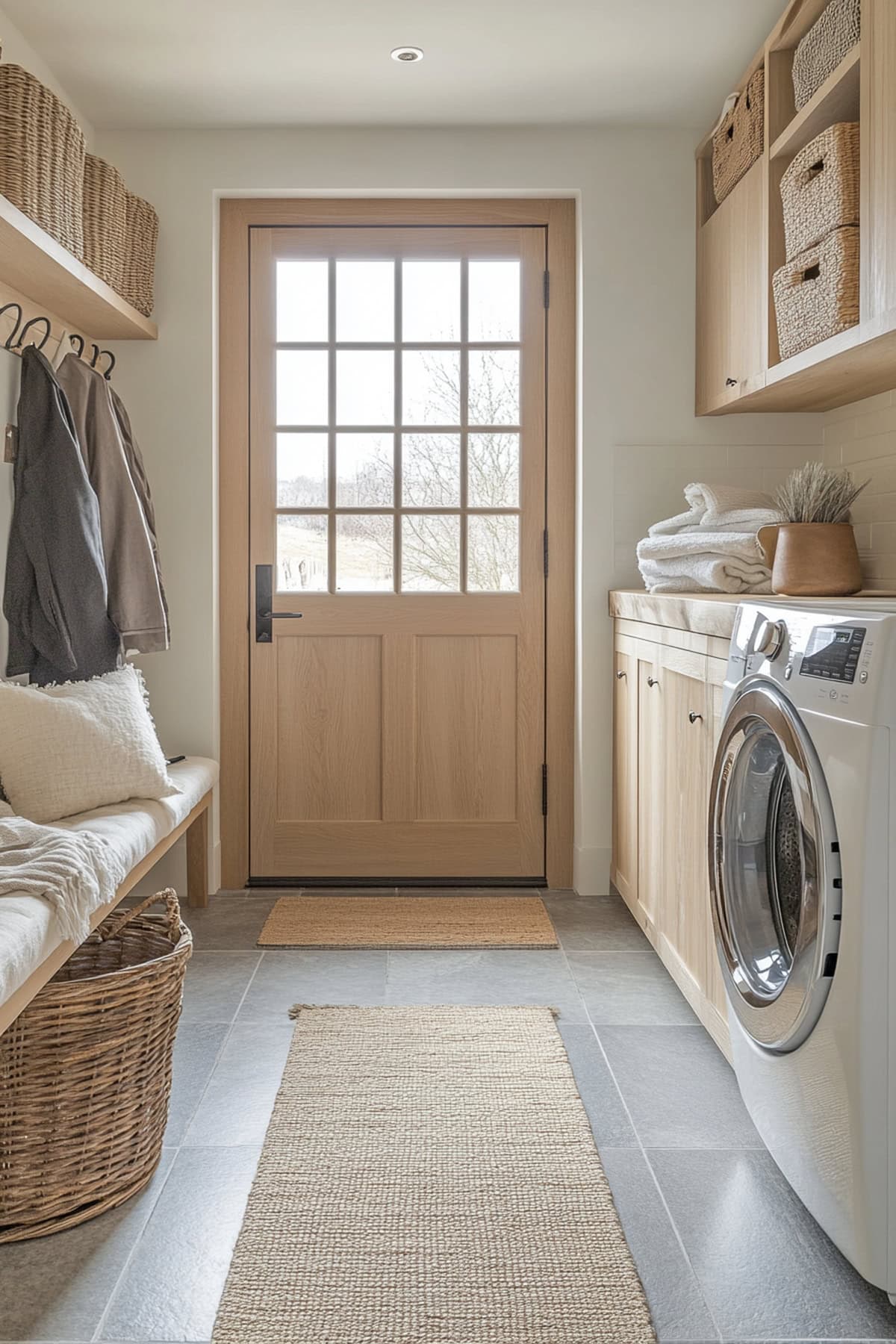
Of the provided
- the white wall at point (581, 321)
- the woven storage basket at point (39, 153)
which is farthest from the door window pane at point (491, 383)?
the woven storage basket at point (39, 153)

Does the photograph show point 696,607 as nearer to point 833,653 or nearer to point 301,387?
point 833,653

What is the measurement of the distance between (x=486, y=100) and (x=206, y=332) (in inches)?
43.0

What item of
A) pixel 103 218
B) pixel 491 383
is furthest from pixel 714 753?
pixel 103 218

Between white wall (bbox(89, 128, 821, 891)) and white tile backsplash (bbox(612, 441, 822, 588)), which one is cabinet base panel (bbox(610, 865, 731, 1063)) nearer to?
white wall (bbox(89, 128, 821, 891))

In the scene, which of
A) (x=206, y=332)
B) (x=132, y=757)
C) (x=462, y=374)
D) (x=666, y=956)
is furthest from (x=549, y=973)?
(x=206, y=332)

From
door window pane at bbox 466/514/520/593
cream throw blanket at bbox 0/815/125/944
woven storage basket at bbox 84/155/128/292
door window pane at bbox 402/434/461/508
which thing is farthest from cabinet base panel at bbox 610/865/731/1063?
woven storage basket at bbox 84/155/128/292

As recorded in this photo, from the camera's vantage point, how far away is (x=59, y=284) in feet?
9.06

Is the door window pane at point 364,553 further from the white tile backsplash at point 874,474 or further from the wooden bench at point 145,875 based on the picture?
the white tile backsplash at point 874,474

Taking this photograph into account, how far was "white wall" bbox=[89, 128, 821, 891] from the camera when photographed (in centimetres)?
350

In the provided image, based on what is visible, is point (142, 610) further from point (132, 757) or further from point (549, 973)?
point (549, 973)

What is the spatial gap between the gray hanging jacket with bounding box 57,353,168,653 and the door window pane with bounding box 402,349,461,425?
3.32 ft

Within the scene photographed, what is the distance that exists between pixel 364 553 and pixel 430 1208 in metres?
2.27

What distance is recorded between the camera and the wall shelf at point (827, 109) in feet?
7.64

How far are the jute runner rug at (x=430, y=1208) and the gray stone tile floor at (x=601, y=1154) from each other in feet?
0.15
